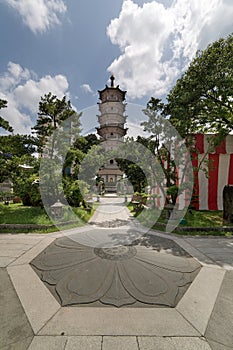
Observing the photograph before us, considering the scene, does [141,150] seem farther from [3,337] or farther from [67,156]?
[3,337]

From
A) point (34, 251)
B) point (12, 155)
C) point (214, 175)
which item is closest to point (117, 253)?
point (34, 251)

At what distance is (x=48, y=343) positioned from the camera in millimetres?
1796

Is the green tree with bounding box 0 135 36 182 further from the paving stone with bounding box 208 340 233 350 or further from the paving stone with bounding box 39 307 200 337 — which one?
the paving stone with bounding box 208 340 233 350

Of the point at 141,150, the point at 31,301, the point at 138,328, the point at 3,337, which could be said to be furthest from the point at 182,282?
the point at 141,150

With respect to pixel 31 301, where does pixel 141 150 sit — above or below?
above

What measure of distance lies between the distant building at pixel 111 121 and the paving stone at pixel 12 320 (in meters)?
17.9

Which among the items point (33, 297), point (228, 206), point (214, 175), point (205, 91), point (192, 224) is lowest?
point (33, 297)

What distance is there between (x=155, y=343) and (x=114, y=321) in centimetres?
57

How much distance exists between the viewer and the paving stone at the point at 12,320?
1870 millimetres

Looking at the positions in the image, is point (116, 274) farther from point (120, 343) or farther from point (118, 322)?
point (120, 343)

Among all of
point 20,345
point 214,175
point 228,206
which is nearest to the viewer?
point 20,345

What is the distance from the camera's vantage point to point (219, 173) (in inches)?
394

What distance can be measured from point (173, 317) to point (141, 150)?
24.7 feet

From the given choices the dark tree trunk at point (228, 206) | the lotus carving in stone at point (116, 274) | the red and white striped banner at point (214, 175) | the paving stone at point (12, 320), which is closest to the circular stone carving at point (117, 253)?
the lotus carving in stone at point (116, 274)
